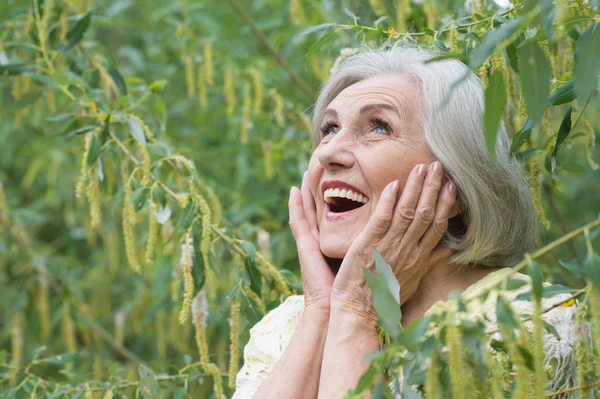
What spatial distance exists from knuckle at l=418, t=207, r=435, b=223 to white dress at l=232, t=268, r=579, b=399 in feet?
0.63

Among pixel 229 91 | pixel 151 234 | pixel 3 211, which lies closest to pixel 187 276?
pixel 151 234

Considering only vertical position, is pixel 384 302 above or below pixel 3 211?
below

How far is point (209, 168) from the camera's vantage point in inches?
176

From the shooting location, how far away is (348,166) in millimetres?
2029

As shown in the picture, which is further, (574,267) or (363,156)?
(363,156)

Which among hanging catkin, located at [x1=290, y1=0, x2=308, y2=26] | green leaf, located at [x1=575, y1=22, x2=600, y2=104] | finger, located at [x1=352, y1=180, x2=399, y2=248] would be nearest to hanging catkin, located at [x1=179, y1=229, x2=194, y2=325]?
finger, located at [x1=352, y1=180, x2=399, y2=248]

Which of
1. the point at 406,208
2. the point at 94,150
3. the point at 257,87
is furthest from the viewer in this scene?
the point at 257,87

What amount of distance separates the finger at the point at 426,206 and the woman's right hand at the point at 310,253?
0.82 feet

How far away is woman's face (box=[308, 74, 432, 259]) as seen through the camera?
200cm

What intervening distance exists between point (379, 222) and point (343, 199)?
0.65 feet

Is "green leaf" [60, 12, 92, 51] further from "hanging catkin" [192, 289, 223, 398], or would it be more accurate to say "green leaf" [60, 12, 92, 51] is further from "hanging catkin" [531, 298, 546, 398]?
"hanging catkin" [531, 298, 546, 398]

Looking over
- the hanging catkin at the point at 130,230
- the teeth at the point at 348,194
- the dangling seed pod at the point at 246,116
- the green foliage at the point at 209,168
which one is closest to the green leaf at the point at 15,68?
the green foliage at the point at 209,168

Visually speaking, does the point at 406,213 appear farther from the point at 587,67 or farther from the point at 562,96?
the point at 587,67

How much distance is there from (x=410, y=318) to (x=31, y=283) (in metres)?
2.29
